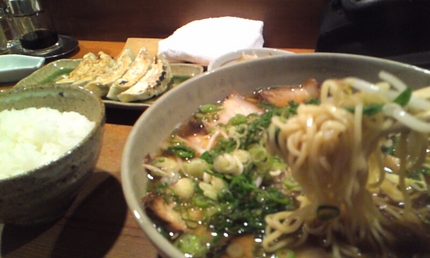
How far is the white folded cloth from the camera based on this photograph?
2.25 m

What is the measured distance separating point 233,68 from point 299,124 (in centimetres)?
59

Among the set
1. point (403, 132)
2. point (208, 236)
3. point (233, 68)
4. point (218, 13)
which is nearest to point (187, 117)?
point (233, 68)

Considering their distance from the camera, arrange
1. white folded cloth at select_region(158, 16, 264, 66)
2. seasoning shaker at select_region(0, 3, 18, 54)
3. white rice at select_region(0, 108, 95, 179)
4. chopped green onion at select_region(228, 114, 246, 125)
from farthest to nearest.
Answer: seasoning shaker at select_region(0, 3, 18, 54)
white folded cloth at select_region(158, 16, 264, 66)
chopped green onion at select_region(228, 114, 246, 125)
white rice at select_region(0, 108, 95, 179)

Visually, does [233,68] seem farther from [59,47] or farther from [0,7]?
[0,7]

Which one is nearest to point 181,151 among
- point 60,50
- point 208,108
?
point 208,108

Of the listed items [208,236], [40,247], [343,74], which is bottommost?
[40,247]

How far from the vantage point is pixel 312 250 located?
78 cm

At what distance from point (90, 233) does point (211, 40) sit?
5.27ft

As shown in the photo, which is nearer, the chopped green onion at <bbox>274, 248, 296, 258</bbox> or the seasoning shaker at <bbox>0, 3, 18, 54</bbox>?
the chopped green onion at <bbox>274, 248, 296, 258</bbox>

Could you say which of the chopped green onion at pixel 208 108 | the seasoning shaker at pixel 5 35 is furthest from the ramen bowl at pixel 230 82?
the seasoning shaker at pixel 5 35

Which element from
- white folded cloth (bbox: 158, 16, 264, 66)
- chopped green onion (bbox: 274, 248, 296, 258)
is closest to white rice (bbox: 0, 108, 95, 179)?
chopped green onion (bbox: 274, 248, 296, 258)

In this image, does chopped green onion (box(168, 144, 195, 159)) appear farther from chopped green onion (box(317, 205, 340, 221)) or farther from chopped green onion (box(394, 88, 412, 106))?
chopped green onion (box(394, 88, 412, 106))

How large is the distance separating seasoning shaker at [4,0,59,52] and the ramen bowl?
216cm

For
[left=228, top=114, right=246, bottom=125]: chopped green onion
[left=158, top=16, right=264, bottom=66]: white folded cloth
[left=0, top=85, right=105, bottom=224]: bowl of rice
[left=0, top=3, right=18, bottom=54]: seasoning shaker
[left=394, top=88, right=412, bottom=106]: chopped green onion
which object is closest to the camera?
[left=394, top=88, right=412, bottom=106]: chopped green onion
